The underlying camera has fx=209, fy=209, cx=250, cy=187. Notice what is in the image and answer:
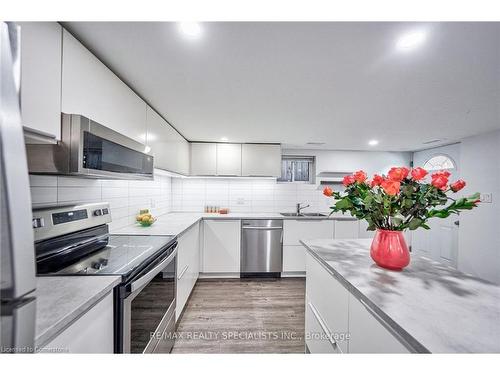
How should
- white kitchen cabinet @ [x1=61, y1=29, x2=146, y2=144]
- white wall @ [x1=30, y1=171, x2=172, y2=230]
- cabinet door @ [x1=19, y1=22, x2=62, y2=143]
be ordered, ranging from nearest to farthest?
1. cabinet door @ [x1=19, y1=22, x2=62, y2=143]
2. white kitchen cabinet @ [x1=61, y1=29, x2=146, y2=144]
3. white wall @ [x1=30, y1=171, x2=172, y2=230]

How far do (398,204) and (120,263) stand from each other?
1460 millimetres

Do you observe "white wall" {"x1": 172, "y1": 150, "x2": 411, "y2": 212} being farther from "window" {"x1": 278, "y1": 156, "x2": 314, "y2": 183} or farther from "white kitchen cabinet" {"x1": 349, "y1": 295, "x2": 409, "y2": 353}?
"white kitchen cabinet" {"x1": 349, "y1": 295, "x2": 409, "y2": 353}

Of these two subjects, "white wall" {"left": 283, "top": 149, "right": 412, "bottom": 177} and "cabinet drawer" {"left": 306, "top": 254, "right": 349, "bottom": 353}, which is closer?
"cabinet drawer" {"left": 306, "top": 254, "right": 349, "bottom": 353}

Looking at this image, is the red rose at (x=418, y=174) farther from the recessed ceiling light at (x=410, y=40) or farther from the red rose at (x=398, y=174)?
the recessed ceiling light at (x=410, y=40)

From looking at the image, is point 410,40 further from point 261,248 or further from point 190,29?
point 261,248

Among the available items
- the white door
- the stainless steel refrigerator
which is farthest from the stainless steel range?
the white door

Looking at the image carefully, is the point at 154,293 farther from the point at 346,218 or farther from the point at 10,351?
the point at 346,218

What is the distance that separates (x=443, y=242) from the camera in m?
3.44

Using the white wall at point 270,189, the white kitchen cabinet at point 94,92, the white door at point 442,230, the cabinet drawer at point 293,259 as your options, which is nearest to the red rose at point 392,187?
the white kitchen cabinet at point 94,92

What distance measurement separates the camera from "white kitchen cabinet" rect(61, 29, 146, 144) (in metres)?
1.02

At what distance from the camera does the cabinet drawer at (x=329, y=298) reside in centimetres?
102

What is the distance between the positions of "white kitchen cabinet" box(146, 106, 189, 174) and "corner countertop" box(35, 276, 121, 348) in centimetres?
125

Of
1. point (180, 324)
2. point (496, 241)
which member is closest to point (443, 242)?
point (496, 241)

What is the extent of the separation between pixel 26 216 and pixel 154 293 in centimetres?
115
